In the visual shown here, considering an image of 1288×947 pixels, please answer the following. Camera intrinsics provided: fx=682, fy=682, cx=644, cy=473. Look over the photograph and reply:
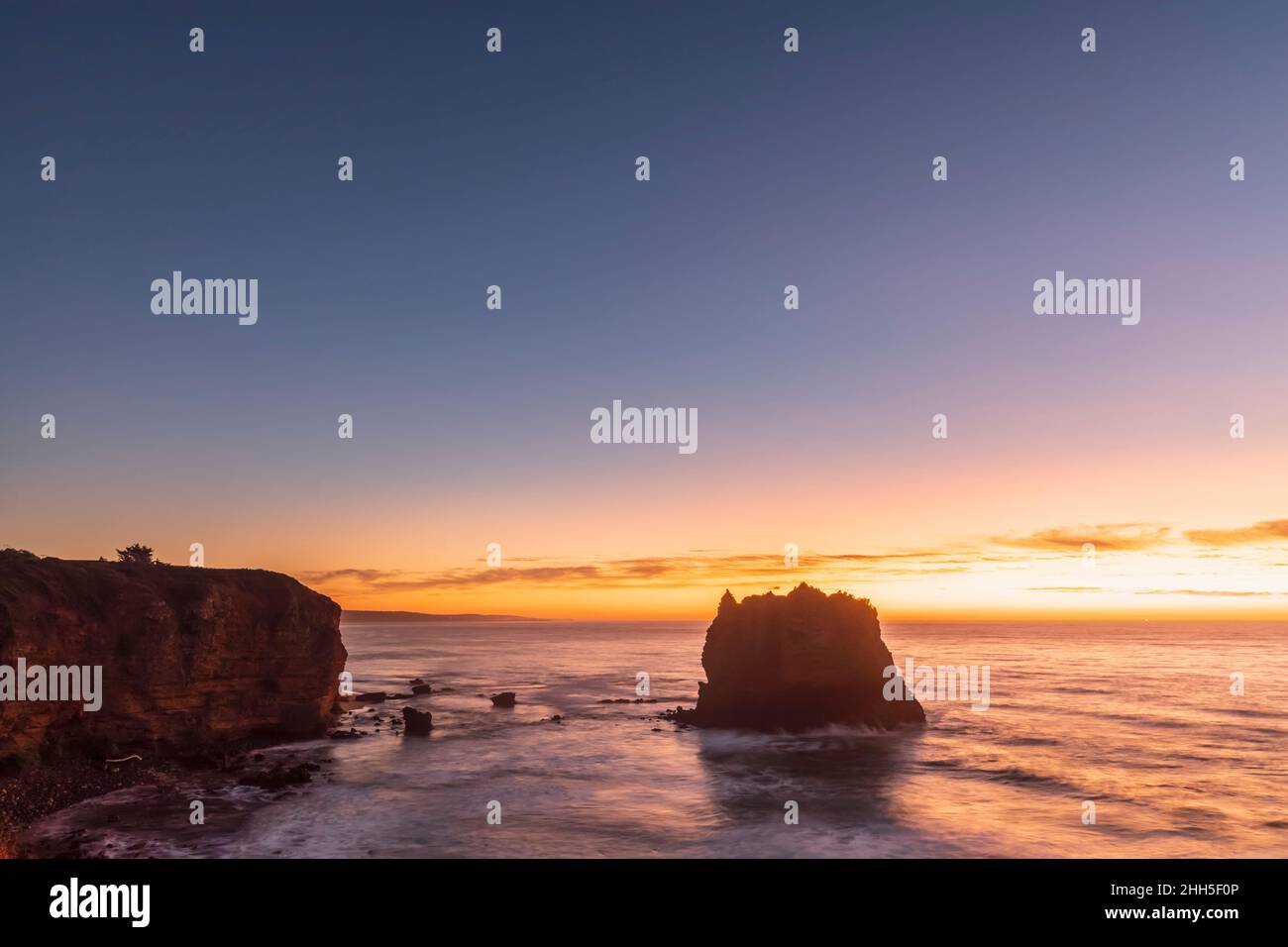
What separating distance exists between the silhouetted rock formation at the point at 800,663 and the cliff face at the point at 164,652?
30.8 m

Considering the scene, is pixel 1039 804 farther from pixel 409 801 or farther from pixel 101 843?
pixel 101 843

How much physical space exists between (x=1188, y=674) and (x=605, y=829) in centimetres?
11988

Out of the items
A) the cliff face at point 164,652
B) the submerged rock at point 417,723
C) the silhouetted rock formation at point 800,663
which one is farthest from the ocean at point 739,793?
the cliff face at point 164,652

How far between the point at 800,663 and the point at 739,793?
1848cm

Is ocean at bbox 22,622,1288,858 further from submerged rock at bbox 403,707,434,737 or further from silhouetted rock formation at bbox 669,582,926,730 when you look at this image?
silhouetted rock formation at bbox 669,582,926,730

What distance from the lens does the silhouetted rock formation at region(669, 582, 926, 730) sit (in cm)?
5350

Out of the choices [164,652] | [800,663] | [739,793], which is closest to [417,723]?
[164,652]

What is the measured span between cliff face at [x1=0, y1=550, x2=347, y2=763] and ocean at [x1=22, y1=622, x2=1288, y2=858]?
4760mm

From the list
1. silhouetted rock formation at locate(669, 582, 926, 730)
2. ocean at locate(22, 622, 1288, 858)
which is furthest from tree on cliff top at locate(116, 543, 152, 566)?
silhouetted rock formation at locate(669, 582, 926, 730)

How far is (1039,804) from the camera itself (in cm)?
3678

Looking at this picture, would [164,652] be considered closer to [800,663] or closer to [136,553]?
[136,553]

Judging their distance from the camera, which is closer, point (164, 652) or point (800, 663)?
point (164, 652)

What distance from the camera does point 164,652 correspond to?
40.1 metres
